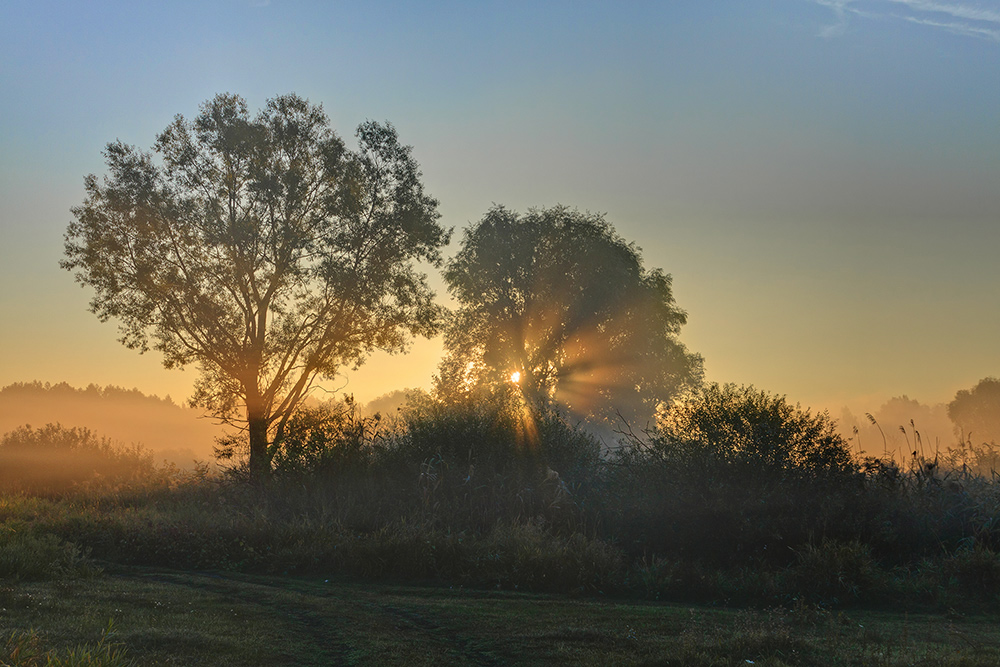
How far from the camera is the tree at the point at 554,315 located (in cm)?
3950

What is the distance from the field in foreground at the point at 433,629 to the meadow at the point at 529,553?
0.05m

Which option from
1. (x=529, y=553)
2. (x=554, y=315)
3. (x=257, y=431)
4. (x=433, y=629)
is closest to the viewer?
(x=433, y=629)

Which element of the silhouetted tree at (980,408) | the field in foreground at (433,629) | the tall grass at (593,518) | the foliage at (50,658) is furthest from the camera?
the silhouetted tree at (980,408)

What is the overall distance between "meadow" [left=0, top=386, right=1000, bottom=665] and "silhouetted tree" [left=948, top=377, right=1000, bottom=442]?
202 ft

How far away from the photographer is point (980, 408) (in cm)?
7031

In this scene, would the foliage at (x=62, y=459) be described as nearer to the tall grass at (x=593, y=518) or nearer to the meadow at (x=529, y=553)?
the meadow at (x=529, y=553)

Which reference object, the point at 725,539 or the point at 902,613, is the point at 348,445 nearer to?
the point at 725,539

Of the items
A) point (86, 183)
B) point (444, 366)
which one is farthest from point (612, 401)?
point (86, 183)

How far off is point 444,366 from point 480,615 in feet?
107

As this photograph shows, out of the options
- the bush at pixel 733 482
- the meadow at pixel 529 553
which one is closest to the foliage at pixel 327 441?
the meadow at pixel 529 553

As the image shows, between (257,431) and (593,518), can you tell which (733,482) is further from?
(257,431)

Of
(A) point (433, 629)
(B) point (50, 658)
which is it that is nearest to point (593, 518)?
(A) point (433, 629)

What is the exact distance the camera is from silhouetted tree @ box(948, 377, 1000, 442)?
223ft

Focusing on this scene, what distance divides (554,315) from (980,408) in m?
53.2
